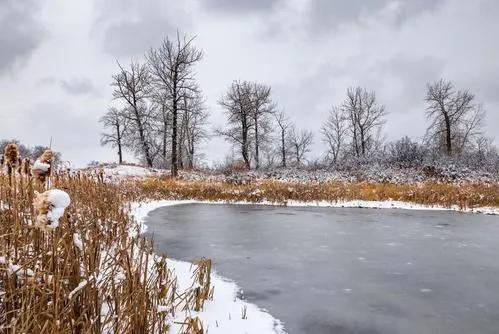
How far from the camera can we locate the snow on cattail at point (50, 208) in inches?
81.6

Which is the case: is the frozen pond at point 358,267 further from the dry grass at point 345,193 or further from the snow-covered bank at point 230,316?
the dry grass at point 345,193

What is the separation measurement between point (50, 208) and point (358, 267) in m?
5.15

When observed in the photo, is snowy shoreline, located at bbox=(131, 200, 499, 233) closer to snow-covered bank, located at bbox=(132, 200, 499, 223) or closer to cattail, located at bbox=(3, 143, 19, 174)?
snow-covered bank, located at bbox=(132, 200, 499, 223)

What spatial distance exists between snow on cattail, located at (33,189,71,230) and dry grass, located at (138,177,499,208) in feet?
47.9

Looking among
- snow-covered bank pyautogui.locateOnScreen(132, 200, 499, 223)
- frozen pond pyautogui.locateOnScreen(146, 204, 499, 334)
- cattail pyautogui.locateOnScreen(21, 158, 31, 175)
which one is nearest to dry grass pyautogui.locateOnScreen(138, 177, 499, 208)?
snow-covered bank pyautogui.locateOnScreen(132, 200, 499, 223)

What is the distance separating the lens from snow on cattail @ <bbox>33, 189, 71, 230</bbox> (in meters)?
2.07

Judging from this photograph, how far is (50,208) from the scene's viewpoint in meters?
2.09


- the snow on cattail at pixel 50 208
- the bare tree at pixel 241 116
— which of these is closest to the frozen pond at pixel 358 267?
the snow on cattail at pixel 50 208

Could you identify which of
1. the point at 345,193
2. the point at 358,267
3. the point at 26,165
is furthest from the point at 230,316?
the point at 345,193

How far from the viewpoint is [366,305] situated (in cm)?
475

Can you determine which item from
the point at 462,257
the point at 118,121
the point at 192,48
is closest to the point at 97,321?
the point at 462,257

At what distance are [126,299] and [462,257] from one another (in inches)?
229

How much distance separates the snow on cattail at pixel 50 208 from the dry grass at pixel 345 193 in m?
14.6

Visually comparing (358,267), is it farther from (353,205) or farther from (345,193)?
(345,193)
